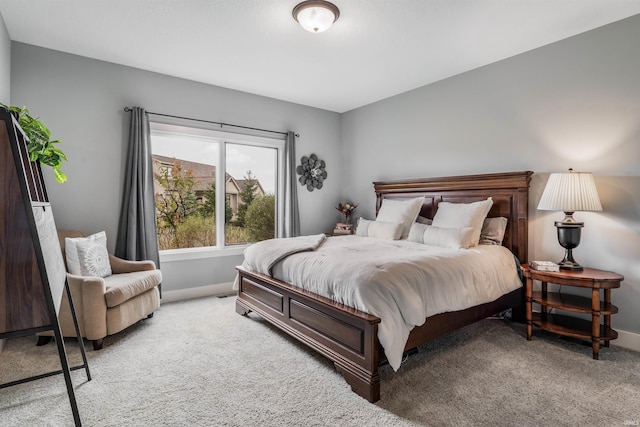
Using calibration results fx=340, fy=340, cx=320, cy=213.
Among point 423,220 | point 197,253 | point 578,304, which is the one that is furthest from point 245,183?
point 578,304

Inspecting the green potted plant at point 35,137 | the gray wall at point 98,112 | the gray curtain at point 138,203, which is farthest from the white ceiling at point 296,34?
the green potted plant at point 35,137

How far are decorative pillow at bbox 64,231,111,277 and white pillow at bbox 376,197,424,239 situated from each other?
10.0 feet

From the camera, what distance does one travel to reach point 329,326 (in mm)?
2420

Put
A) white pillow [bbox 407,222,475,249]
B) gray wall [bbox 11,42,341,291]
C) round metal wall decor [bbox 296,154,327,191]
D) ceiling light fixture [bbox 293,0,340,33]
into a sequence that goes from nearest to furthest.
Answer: ceiling light fixture [bbox 293,0,340,33] < white pillow [bbox 407,222,475,249] < gray wall [bbox 11,42,341,291] < round metal wall decor [bbox 296,154,327,191]

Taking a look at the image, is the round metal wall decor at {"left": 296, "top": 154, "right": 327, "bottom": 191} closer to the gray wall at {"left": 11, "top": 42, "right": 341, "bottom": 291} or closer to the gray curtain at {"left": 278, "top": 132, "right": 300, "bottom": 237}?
the gray curtain at {"left": 278, "top": 132, "right": 300, "bottom": 237}

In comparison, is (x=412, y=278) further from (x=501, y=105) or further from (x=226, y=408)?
(x=501, y=105)

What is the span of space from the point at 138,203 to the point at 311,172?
2.49 metres

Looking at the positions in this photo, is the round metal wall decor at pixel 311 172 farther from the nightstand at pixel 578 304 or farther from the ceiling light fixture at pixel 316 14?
the nightstand at pixel 578 304

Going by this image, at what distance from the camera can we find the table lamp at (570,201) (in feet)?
9.13

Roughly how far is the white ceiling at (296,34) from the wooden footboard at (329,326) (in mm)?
2241

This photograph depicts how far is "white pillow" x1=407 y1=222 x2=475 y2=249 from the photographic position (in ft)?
10.5

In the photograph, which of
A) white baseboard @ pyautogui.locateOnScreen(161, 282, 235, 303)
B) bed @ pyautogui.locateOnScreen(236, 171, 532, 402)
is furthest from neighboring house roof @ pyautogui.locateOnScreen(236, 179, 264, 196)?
bed @ pyautogui.locateOnScreen(236, 171, 532, 402)

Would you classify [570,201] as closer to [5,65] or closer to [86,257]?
[86,257]

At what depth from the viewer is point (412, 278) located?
7.67 feet
